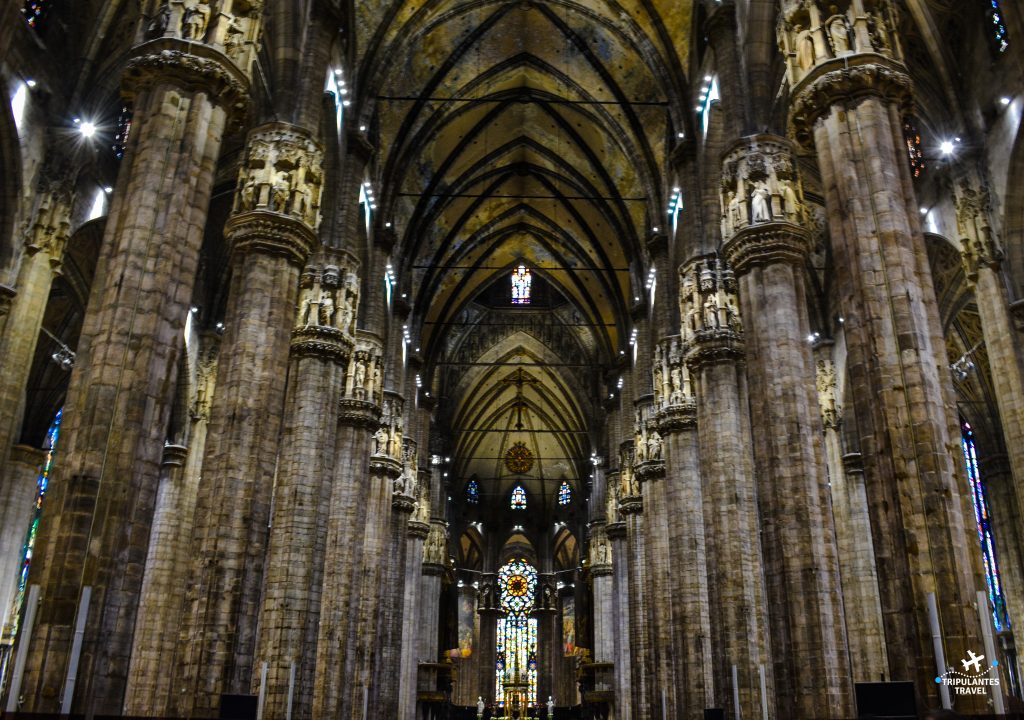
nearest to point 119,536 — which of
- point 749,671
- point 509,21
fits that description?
point 749,671

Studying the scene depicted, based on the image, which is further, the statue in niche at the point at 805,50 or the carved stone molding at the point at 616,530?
the carved stone molding at the point at 616,530

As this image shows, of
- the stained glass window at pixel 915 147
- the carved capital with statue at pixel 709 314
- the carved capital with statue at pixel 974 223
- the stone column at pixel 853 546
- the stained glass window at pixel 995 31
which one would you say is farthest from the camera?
the stone column at pixel 853 546

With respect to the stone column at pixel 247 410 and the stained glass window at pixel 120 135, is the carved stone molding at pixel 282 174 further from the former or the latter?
the stained glass window at pixel 120 135

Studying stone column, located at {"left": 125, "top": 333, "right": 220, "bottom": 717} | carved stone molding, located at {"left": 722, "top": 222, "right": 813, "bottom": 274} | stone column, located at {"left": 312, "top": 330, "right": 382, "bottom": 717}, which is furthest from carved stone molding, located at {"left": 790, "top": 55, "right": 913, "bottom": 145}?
stone column, located at {"left": 125, "top": 333, "right": 220, "bottom": 717}

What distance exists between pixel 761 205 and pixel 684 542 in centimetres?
998

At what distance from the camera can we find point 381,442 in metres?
28.4

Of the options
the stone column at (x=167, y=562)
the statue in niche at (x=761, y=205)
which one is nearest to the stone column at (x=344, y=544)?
the stone column at (x=167, y=562)

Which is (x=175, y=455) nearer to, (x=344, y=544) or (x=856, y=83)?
(x=344, y=544)

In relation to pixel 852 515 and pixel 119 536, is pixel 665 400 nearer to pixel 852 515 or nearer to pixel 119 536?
pixel 852 515

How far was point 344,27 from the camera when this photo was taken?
21.8 m

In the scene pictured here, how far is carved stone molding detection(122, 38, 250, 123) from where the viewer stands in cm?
1122

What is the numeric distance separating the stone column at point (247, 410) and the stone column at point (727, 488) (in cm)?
906

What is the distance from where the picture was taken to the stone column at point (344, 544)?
69.1 feet

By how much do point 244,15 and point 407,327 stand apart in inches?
842
